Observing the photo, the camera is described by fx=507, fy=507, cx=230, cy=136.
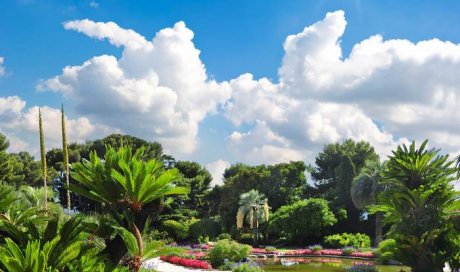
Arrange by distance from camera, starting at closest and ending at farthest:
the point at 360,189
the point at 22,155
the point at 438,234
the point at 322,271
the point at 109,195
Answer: the point at 109,195, the point at 438,234, the point at 322,271, the point at 360,189, the point at 22,155

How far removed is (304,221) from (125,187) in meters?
33.5

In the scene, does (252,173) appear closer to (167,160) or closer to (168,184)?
(167,160)

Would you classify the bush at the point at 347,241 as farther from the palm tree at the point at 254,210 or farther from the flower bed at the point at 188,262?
the flower bed at the point at 188,262

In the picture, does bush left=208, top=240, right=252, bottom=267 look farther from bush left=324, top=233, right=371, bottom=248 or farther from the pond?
bush left=324, top=233, right=371, bottom=248

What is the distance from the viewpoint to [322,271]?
23.3 metres

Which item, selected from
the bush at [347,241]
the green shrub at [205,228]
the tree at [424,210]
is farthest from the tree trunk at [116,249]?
the green shrub at [205,228]

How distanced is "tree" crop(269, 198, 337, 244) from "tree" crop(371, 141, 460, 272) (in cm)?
2417

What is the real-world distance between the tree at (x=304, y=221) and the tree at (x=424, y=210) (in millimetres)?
24172

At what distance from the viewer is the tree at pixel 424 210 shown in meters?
17.7

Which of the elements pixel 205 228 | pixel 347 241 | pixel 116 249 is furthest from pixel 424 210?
pixel 205 228

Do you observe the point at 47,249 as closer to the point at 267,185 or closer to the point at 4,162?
the point at 4,162

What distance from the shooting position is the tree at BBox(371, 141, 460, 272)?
1769 cm

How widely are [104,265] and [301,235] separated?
1391 inches

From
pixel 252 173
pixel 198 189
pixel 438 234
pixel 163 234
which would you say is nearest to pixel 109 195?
pixel 438 234
